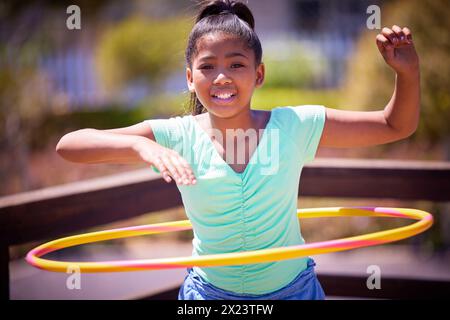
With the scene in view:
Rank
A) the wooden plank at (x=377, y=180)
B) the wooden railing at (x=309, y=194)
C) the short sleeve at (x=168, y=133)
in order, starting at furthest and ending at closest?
the wooden plank at (x=377, y=180) < the wooden railing at (x=309, y=194) < the short sleeve at (x=168, y=133)

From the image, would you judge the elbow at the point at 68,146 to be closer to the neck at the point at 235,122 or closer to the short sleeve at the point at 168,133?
the short sleeve at the point at 168,133

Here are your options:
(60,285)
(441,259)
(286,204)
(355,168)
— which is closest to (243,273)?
(286,204)

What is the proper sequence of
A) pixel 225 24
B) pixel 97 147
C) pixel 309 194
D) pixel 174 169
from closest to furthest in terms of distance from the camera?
pixel 174 169, pixel 97 147, pixel 225 24, pixel 309 194

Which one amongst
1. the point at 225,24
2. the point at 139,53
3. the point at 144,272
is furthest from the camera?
the point at 139,53

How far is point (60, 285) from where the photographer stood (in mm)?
5707

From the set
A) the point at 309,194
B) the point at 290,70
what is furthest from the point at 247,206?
the point at 290,70

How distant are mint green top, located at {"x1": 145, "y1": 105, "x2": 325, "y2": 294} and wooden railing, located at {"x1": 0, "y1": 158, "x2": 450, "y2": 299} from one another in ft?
3.81

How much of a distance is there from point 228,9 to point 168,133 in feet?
2.07

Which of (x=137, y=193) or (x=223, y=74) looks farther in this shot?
(x=137, y=193)

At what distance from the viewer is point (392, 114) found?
9.29 ft

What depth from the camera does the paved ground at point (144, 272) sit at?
550 cm

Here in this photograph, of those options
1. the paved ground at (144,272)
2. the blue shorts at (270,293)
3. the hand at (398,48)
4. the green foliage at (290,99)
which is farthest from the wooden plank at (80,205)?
the green foliage at (290,99)

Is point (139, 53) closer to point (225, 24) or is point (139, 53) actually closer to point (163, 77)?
point (163, 77)

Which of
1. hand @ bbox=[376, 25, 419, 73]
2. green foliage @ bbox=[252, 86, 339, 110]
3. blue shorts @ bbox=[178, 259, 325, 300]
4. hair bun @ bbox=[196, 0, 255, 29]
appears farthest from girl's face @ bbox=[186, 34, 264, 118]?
green foliage @ bbox=[252, 86, 339, 110]
